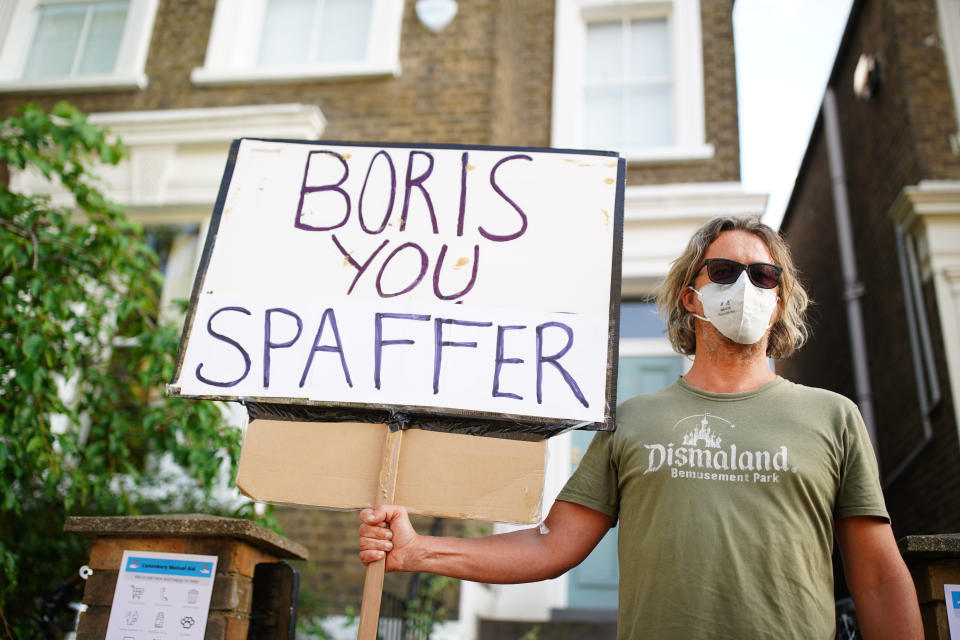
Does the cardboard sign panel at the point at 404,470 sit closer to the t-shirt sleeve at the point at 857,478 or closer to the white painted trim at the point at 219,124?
the t-shirt sleeve at the point at 857,478

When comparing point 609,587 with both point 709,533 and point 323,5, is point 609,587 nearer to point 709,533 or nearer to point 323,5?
point 709,533

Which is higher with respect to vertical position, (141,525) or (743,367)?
(743,367)

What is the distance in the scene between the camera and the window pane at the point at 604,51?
25.9 feet

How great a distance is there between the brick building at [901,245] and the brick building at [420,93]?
142cm

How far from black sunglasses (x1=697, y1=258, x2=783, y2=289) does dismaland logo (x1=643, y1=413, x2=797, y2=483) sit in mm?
405

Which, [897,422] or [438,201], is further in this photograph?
[897,422]

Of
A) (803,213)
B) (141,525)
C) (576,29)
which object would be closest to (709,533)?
(141,525)

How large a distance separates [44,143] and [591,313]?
3396 millimetres

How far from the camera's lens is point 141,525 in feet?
7.74

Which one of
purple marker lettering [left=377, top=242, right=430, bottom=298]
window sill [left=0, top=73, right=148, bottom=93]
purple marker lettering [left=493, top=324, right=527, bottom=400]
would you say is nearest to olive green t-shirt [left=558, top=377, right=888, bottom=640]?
purple marker lettering [left=493, top=324, right=527, bottom=400]

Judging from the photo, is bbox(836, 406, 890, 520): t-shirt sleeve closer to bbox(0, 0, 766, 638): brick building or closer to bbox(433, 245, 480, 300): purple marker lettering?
bbox(433, 245, 480, 300): purple marker lettering

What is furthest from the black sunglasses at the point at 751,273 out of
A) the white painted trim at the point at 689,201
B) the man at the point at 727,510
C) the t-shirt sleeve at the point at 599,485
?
the white painted trim at the point at 689,201

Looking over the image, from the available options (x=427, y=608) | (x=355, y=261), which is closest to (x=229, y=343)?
(x=355, y=261)

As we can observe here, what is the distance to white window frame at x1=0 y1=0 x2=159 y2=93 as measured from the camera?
7.51m
